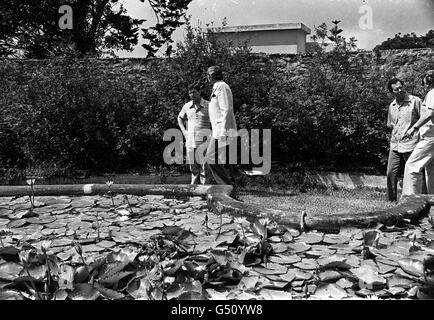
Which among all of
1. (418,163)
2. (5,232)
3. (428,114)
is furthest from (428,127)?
(5,232)

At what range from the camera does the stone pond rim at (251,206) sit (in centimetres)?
337

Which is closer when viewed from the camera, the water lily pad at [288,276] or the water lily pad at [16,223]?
the water lily pad at [288,276]

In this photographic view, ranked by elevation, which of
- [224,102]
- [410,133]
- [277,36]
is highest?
[277,36]

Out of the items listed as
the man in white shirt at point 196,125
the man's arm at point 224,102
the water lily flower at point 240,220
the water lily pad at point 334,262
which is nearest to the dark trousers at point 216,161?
the man's arm at point 224,102

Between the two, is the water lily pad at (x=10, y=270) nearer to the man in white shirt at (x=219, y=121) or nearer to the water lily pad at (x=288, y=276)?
the water lily pad at (x=288, y=276)

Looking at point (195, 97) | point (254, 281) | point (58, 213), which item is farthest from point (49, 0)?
point (254, 281)

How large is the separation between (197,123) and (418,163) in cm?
279

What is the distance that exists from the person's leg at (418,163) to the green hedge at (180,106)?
9.17 feet

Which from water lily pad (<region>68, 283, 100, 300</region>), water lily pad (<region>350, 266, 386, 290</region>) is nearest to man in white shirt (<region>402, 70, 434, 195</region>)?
water lily pad (<region>350, 266, 386, 290</region>)

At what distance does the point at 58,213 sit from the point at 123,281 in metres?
1.66

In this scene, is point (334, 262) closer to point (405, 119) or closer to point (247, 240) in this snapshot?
point (247, 240)

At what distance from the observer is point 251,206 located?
3723mm

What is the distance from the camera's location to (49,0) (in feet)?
47.6

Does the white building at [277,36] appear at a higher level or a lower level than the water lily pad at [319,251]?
higher
